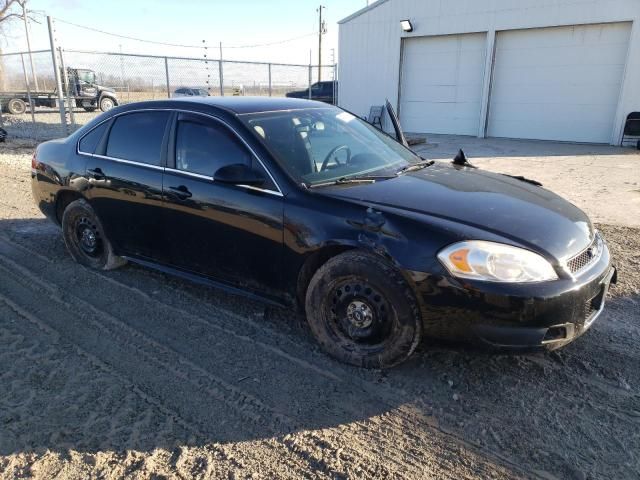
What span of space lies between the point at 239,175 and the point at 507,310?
1.89 metres

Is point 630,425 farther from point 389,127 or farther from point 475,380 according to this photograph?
point 389,127

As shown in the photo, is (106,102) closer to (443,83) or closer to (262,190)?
(443,83)

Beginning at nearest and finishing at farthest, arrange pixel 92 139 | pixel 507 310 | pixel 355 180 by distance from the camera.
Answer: pixel 507 310, pixel 355 180, pixel 92 139

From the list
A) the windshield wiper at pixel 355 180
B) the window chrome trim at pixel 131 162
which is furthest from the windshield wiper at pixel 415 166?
the window chrome trim at pixel 131 162

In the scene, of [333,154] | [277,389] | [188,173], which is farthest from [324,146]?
[277,389]

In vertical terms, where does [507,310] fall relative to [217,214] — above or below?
below

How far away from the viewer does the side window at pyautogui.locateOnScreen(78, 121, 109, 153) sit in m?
4.69

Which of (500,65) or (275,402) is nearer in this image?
(275,402)

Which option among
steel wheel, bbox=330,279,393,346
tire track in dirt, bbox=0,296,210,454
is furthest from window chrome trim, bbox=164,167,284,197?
tire track in dirt, bbox=0,296,210,454

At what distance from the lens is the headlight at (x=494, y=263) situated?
273 cm

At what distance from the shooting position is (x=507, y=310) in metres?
2.70

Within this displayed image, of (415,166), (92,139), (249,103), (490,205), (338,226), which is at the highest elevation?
(249,103)

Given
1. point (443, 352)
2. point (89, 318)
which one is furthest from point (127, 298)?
point (443, 352)

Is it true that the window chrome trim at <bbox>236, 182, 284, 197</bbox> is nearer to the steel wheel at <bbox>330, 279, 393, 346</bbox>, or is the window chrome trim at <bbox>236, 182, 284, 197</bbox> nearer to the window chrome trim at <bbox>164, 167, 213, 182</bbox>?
the window chrome trim at <bbox>164, 167, 213, 182</bbox>
